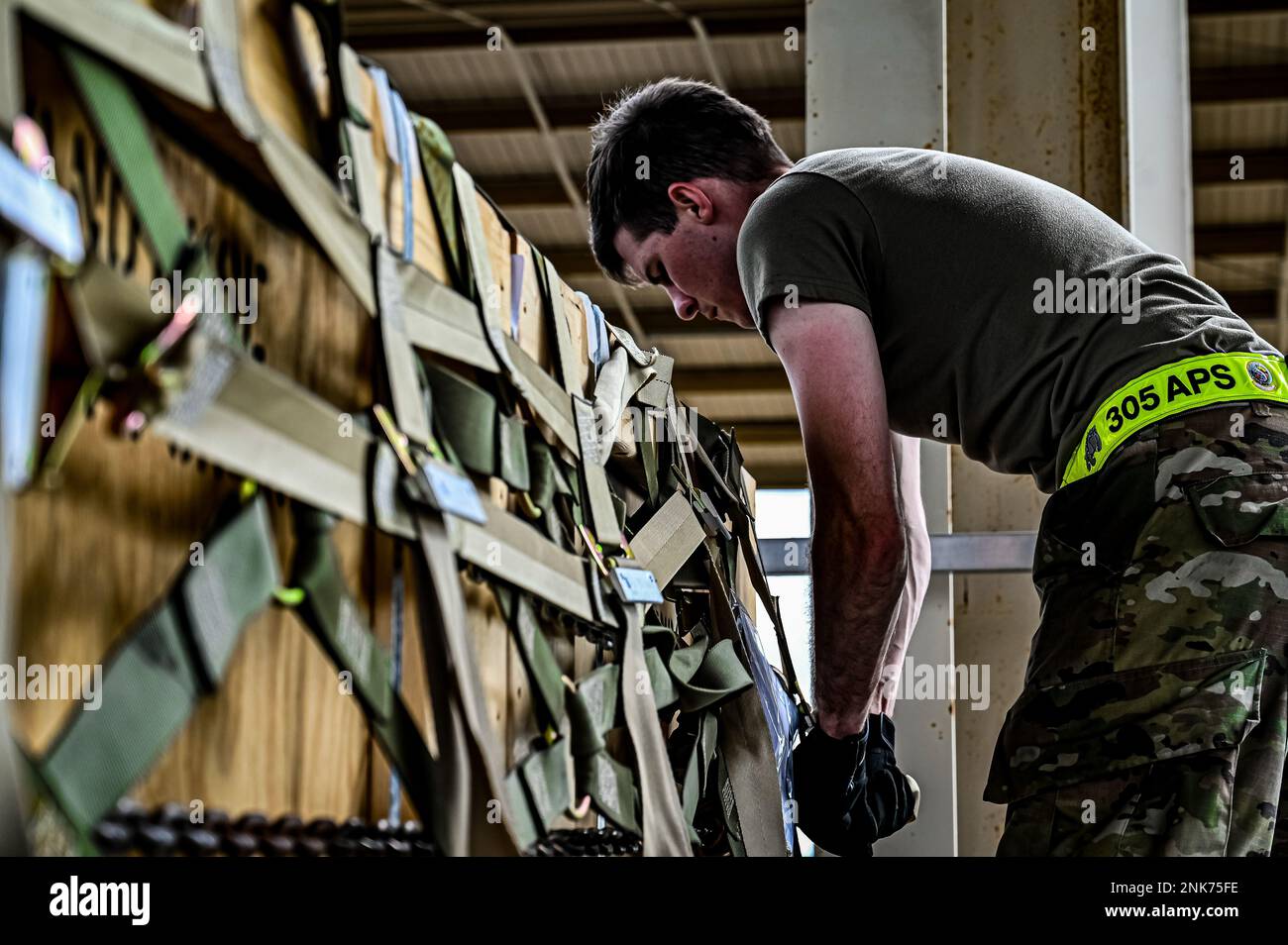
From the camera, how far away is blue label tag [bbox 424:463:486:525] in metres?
1.11

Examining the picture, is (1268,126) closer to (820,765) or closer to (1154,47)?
(1154,47)

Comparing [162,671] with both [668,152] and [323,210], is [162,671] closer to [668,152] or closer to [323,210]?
[323,210]

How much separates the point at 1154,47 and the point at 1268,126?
208 inches

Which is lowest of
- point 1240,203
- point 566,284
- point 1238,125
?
point 566,284

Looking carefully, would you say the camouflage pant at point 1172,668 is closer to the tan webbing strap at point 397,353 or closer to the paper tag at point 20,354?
the tan webbing strap at point 397,353

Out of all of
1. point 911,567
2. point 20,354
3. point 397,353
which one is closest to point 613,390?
point 397,353

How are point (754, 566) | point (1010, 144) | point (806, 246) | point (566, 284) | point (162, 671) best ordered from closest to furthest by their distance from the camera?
point (162, 671)
point (806, 246)
point (566, 284)
point (754, 566)
point (1010, 144)

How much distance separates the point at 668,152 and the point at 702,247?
0.18 metres

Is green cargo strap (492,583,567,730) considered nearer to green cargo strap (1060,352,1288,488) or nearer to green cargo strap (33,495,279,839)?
green cargo strap (33,495,279,839)

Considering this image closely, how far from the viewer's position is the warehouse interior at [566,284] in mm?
833

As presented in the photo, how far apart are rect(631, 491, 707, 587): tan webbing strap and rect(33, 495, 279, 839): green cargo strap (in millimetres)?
1039

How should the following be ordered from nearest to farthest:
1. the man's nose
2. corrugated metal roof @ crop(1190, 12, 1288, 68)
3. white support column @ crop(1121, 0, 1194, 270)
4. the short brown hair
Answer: the short brown hair
the man's nose
white support column @ crop(1121, 0, 1194, 270)
corrugated metal roof @ crop(1190, 12, 1288, 68)

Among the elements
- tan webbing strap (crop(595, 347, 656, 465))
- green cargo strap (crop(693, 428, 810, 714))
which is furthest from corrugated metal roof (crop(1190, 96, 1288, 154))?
tan webbing strap (crop(595, 347, 656, 465))

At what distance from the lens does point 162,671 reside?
82cm
